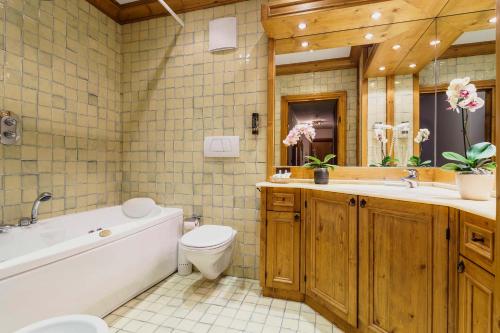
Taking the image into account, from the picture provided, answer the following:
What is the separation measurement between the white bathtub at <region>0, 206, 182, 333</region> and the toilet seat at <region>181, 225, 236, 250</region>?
361 millimetres

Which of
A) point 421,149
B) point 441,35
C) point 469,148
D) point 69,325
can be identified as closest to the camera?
point 69,325

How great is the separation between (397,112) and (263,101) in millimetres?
1101

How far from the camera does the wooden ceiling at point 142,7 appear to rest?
2.35 m

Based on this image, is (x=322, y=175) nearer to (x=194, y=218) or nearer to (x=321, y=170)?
(x=321, y=170)

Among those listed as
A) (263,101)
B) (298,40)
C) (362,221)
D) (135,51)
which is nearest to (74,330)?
(362,221)

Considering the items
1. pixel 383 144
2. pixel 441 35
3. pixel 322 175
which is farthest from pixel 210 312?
pixel 441 35

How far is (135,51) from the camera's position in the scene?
2.63 meters

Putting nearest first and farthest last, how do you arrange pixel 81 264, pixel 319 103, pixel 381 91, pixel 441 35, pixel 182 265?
pixel 81 264, pixel 441 35, pixel 381 91, pixel 319 103, pixel 182 265

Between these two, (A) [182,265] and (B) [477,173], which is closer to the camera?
(B) [477,173]

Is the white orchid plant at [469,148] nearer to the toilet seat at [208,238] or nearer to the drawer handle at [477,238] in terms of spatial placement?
the drawer handle at [477,238]

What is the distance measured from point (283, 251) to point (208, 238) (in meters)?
0.61

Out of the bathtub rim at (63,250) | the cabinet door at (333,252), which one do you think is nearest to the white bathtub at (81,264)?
the bathtub rim at (63,250)

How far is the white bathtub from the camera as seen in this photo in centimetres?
115

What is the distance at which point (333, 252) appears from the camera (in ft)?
5.00
